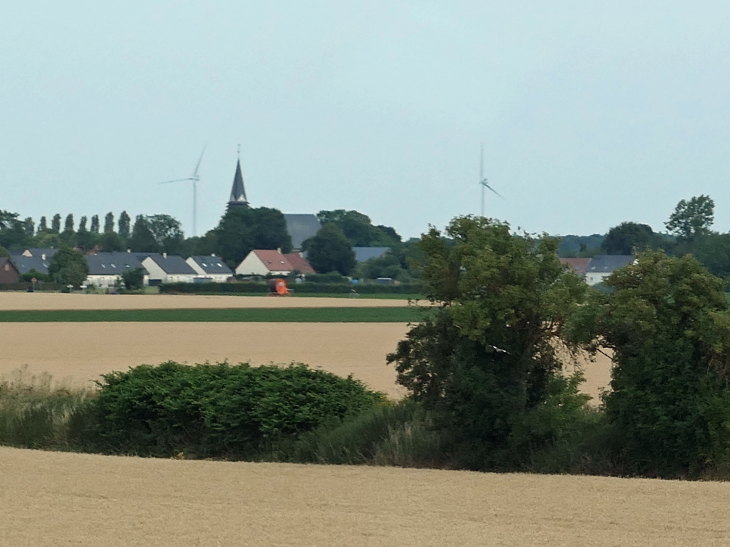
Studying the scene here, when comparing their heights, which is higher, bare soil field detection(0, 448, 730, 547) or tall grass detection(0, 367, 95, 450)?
bare soil field detection(0, 448, 730, 547)

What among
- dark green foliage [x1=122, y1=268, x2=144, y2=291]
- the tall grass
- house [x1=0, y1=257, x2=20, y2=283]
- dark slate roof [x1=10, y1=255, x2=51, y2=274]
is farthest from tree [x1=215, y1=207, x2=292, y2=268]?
the tall grass

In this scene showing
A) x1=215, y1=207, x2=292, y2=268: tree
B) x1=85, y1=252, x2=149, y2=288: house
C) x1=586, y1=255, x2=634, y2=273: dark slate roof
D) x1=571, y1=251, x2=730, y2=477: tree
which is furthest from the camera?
x1=215, y1=207, x2=292, y2=268: tree

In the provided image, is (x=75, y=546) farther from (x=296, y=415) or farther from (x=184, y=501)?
(x=296, y=415)

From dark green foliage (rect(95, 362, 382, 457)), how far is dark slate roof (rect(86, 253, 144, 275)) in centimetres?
15607

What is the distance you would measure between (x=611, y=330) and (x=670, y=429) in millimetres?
1588

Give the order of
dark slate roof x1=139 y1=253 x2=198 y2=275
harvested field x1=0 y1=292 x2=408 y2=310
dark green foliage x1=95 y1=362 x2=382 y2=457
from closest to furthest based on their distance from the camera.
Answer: dark green foliage x1=95 y1=362 x2=382 y2=457 → harvested field x1=0 y1=292 x2=408 y2=310 → dark slate roof x1=139 y1=253 x2=198 y2=275

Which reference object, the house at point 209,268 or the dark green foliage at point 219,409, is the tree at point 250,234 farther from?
the dark green foliage at point 219,409

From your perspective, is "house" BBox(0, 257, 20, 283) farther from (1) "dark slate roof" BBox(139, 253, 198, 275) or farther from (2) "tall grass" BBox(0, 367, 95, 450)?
(2) "tall grass" BBox(0, 367, 95, 450)

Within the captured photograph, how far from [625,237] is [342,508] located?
13413 centimetres

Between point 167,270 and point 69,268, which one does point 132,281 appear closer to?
point 69,268

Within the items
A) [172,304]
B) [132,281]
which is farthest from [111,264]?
[172,304]

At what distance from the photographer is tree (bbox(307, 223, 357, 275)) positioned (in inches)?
6476

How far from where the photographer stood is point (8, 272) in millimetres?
145750

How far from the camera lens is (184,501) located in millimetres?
11906
